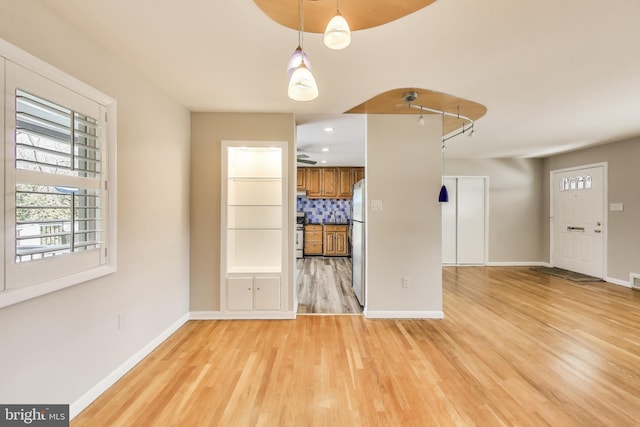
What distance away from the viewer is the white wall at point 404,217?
3.20 meters

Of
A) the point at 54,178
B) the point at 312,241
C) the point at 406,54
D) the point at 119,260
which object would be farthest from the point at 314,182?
the point at 54,178

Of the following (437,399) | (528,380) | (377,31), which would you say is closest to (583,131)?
(528,380)

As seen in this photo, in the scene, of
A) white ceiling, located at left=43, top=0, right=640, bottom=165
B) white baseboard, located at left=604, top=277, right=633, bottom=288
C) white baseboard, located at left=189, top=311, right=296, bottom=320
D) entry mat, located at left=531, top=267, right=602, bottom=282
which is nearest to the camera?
white ceiling, located at left=43, top=0, right=640, bottom=165

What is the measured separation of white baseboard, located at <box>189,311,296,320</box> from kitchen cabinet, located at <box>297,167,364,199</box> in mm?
4415

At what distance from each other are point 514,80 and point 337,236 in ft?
17.3

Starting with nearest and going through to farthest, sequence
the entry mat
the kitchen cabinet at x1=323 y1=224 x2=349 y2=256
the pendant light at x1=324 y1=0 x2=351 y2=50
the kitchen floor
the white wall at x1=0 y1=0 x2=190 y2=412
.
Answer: the pendant light at x1=324 y1=0 x2=351 y2=50 < the white wall at x1=0 y1=0 x2=190 y2=412 < the kitchen floor < the entry mat < the kitchen cabinet at x1=323 y1=224 x2=349 y2=256

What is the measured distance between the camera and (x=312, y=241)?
7188 millimetres

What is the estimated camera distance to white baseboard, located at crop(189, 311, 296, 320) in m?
3.12

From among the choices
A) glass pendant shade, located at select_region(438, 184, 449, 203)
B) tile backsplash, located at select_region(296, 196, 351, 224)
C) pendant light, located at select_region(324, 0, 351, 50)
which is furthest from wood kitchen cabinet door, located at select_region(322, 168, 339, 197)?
pendant light, located at select_region(324, 0, 351, 50)

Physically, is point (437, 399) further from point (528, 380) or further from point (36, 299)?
point (36, 299)

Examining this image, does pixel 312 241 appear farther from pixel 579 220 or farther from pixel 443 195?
pixel 579 220

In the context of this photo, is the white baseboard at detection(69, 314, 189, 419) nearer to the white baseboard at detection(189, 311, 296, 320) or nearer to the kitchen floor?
the white baseboard at detection(189, 311, 296, 320)

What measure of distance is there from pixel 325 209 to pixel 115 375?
19.7 feet

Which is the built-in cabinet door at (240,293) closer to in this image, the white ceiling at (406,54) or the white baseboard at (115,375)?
the white baseboard at (115,375)
